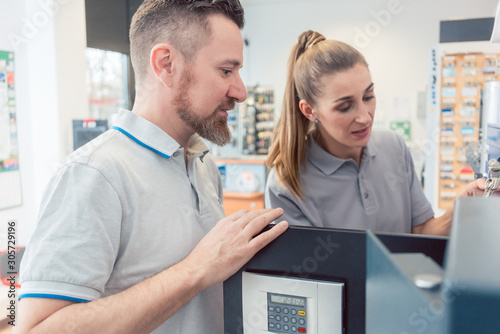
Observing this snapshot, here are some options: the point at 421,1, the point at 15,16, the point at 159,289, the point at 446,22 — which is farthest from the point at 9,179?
the point at 421,1

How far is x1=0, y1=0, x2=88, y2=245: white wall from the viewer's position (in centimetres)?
295

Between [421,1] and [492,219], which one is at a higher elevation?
[421,1]

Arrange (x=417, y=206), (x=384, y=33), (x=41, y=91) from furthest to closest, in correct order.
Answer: (x=384, y=33) < (x=41, y=91) < (x=417, y=206)

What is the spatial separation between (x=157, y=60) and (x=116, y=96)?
4.12 m

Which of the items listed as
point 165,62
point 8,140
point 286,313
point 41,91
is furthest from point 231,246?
point 41,91

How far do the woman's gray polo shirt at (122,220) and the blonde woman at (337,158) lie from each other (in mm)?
401

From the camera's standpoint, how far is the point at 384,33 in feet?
23.5

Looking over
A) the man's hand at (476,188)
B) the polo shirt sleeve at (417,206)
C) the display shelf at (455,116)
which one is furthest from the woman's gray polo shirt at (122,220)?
the display shelf at (455,116)

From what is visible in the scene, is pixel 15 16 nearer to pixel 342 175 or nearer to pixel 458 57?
pixel 342 175

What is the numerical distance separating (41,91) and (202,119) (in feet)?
8.21

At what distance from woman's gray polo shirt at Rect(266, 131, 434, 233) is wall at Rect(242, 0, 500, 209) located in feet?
19.4

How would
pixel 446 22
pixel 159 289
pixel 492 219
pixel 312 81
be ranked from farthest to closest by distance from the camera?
pixel 446 22
pixel 312 81
pixel 159 289
pixel 492 219

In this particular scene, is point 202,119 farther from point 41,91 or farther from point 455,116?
point 455,116

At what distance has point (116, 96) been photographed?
4852mm
